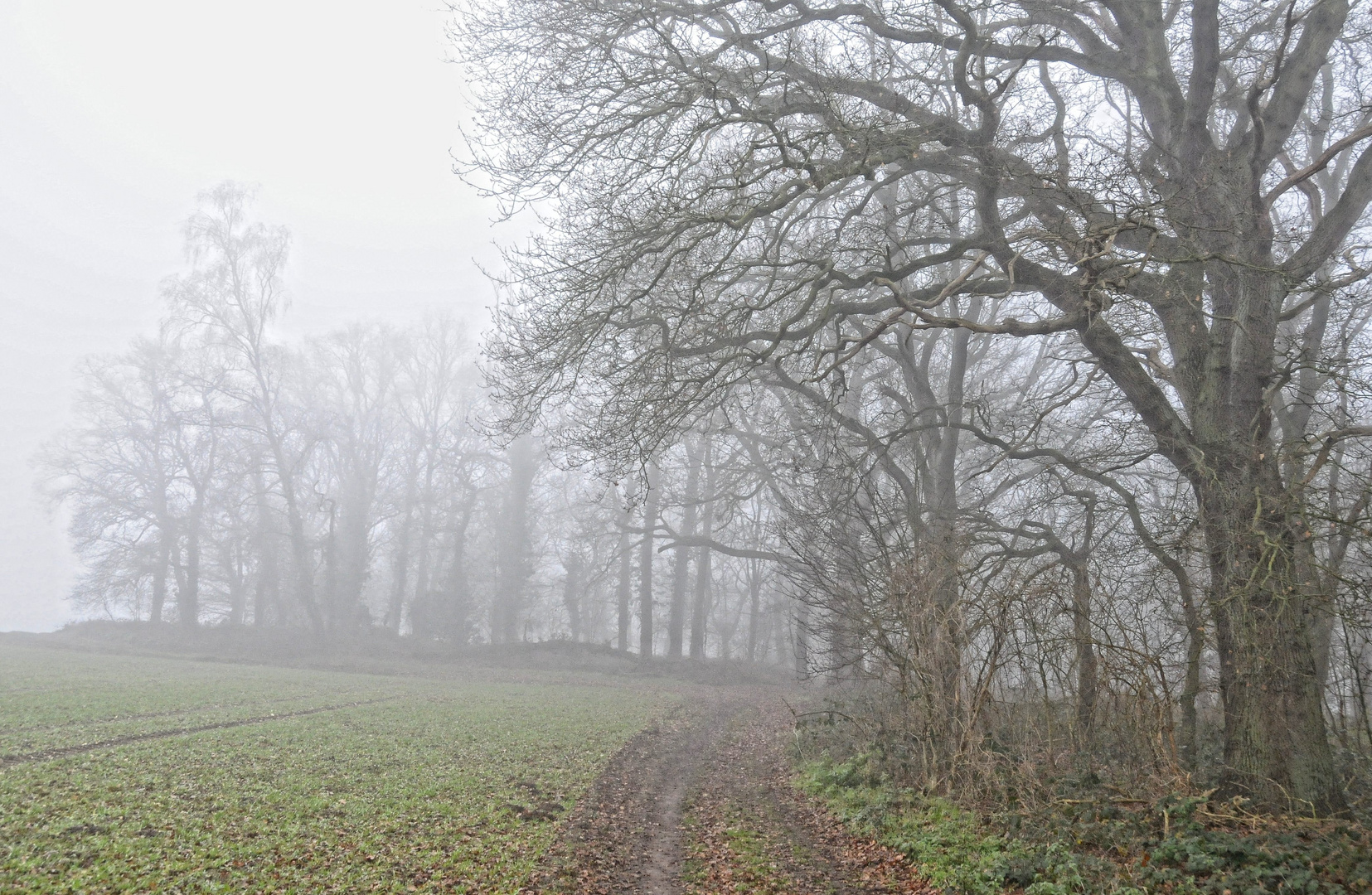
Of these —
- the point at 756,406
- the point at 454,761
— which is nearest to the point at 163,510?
Result: the point at 756,406

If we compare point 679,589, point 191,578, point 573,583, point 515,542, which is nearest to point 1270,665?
point 679,589

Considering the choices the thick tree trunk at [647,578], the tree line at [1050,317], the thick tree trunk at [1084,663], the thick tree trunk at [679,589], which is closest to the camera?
the tree line at [1050,317]

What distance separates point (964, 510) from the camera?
39.9 ft

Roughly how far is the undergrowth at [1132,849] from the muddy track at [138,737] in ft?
34.1

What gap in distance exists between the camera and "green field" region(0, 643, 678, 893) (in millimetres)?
6688

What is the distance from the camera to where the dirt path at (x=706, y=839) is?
731 cm

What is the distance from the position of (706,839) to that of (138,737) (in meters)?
9.35

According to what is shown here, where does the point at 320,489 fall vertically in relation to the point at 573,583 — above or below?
above

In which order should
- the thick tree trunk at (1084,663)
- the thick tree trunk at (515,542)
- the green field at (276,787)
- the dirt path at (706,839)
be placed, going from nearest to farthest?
the green field at (276,787) → the dirt path at (706,839) → the thick tree trunk at (1084,663) → the thick tree trunk at (515,542)

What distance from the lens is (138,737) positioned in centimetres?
1259

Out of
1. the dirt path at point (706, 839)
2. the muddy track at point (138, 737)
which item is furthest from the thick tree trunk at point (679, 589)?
the dirt path at point (706, 839)

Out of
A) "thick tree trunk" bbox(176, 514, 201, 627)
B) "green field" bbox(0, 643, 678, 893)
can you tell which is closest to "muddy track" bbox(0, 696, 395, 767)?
"green field" bbox(0, 643, 678, 893)

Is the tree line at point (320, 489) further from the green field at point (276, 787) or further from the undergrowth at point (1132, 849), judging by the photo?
the undergrowth at point (1132, 849)

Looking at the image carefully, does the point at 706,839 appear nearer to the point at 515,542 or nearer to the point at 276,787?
the point at 276,787
